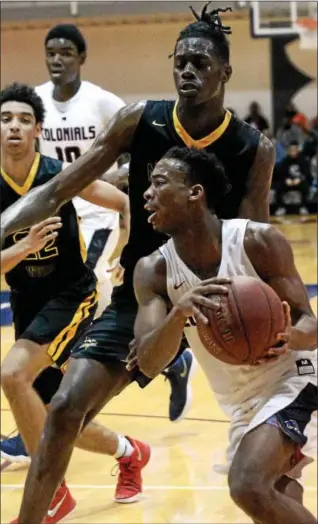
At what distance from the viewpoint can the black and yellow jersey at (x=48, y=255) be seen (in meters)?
4.80

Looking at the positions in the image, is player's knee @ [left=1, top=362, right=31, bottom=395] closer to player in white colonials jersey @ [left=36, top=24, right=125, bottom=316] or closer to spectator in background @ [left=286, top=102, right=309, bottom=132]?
player in white colonials jersey @ [left=36, top=24, right=125, bottom=316]

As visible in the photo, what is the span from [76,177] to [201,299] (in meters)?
0.91

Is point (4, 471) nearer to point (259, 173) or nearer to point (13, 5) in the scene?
point (259, 173)

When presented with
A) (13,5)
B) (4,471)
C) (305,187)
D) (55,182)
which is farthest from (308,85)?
(55,182)

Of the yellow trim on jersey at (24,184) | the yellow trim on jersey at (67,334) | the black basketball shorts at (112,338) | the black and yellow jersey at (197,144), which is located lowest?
the yellow trim on jersey at (67,334)

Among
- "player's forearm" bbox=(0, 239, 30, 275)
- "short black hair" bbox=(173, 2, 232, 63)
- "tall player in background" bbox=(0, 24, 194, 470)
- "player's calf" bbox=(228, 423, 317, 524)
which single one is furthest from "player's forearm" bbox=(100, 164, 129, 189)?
"player's calf" bbox=(228, 423, 317, 524)

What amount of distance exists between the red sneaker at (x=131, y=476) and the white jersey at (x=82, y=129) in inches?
64.5

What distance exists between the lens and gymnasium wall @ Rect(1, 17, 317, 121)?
1812 cm

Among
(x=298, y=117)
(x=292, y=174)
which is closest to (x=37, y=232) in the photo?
(x=292, y=174)

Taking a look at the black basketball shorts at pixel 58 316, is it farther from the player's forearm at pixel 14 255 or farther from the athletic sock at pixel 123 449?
the player's forearm at pixel 14 255

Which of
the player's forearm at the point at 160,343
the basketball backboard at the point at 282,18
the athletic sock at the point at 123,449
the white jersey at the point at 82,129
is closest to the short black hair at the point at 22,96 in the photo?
the white jersey at the point at 82,129

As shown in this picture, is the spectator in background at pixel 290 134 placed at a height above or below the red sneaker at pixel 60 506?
above

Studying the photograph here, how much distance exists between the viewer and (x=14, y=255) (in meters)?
3.73

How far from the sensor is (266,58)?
1853cm
